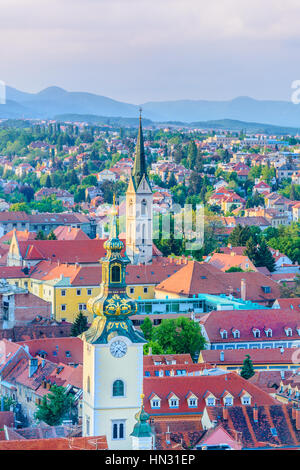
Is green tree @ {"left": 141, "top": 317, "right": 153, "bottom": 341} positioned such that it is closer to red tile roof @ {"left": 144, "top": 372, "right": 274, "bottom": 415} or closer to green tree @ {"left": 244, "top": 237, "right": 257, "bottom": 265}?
red tile roof @ {"left": 144, "top": 372, "right": 274, "bottom": 415}

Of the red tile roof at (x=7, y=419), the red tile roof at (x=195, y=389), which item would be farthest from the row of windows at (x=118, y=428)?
the red tile roof at (x=195, y=389)

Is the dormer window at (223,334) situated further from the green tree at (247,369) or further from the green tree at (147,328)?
the green tree at (247,369)

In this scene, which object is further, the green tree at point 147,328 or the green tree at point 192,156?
the green tree at point 192,156

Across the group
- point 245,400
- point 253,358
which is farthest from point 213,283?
point 245,400

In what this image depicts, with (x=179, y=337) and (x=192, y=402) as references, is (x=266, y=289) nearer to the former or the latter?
(x=179, y=337)

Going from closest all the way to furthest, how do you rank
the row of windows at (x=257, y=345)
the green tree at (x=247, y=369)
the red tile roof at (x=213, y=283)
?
the green tree at (x=247, y=369) < the row of windows at (x=257, y=345) < the red tile roof at (x=213, y=283)

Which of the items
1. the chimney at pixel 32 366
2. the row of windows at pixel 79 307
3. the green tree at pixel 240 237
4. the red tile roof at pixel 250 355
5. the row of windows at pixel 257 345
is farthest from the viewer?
the green tree at pixel 240 237

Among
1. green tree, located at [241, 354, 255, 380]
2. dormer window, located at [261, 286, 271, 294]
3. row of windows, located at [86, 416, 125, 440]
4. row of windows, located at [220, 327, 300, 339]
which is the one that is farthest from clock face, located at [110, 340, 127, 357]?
dormer window, located at [261, 286, 271, 294]
